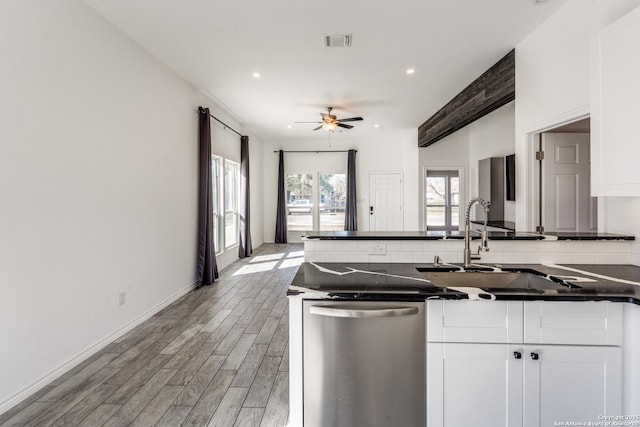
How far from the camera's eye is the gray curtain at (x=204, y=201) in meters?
4.64

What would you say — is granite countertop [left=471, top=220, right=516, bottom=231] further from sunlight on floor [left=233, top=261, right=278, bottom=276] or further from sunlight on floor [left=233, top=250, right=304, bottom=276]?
sunlight on floor [left=233, top=261, right=278, bottom=276]

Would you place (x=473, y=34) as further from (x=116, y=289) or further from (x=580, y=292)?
(x=116, y=289)

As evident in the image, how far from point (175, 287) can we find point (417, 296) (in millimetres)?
3518

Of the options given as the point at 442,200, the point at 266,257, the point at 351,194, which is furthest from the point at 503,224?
the point at 266,257

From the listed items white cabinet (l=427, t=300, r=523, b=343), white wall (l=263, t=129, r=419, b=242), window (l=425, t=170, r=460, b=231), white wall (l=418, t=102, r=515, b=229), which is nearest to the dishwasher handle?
white cabinet (l=427, t=300, r=523, b=343)

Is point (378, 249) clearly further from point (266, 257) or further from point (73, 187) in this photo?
point (266, 257)

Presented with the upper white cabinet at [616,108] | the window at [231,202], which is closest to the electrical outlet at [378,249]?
the upper white cabinet at [616,108]

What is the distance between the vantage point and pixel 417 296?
1453mm

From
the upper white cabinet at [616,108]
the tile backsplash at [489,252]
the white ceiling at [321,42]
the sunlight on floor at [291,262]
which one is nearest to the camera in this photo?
the upper white cabinet at [616,108]

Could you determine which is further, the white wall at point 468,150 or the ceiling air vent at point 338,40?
the white wall at point 468,150

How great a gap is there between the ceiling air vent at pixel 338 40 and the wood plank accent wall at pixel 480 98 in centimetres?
175

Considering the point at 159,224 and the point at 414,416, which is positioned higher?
the point at 159,224

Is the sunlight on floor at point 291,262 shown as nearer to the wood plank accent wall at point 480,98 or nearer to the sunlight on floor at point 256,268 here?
the sunlight on floor at point 256,268

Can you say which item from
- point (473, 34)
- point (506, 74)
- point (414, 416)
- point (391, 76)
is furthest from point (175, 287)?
point (506, 74)
